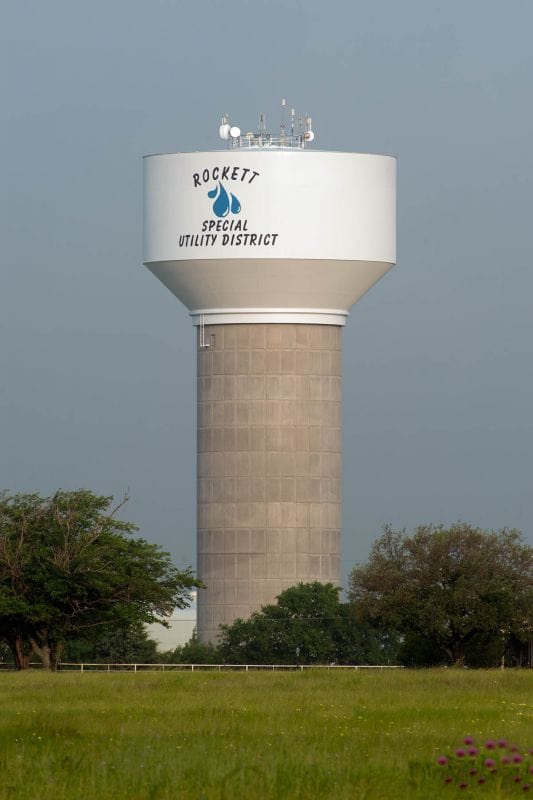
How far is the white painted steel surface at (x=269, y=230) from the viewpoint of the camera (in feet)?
258

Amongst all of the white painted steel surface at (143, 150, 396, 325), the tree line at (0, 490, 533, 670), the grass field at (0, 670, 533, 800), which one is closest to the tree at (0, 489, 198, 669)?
the tree line at (0, 490, 533, 670)

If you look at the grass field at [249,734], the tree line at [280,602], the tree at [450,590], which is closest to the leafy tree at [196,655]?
the tree line at [280,602]

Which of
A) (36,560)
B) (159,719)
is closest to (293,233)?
(36,560)

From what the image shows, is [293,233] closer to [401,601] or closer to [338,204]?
[338,204]

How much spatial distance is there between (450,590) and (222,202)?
2551 cm

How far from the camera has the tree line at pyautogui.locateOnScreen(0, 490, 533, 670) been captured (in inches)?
2106

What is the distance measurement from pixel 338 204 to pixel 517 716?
179ft

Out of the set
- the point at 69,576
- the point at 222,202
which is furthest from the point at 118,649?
the point at 69,576

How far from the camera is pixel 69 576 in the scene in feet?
173

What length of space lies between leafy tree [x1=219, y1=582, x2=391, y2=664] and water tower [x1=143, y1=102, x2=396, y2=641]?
10.6ft

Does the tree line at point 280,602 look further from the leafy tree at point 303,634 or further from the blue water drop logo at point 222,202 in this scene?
the blue water drop logo at point 222,202

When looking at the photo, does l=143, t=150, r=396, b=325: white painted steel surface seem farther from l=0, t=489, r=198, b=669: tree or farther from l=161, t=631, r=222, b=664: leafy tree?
l=0, t=489, r=198, b=669: tree

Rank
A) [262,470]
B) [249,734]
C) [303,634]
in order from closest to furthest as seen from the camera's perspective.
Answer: [249,734] < [303,634] < [262,470]

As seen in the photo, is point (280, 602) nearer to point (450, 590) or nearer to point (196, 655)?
point (196, 655)
